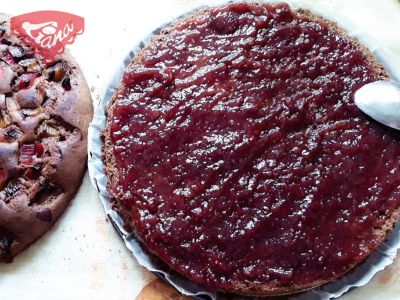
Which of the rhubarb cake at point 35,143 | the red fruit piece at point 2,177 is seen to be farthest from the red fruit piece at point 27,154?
the red fruit piece at point 2,177

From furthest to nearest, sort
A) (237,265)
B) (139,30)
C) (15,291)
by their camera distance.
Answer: (139,30)
(15,291)
(237,265)

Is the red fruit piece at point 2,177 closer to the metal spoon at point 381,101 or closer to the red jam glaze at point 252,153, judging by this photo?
the red jam glaze at point 252,153

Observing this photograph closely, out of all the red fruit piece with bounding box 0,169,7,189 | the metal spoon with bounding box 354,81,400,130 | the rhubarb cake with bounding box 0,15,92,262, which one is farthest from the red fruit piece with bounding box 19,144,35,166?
the metal spoon with bounding box 354,81,400,130

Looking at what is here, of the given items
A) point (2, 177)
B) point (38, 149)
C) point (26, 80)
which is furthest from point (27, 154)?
point (26, 80)

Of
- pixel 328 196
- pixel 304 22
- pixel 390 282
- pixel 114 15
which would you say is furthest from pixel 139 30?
pixel 390 282

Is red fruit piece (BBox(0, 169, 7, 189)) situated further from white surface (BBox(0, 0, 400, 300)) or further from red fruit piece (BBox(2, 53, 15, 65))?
red fruit piece (BBox(2, 53, 15, 65))

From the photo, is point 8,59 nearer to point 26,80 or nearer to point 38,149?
point 26,80

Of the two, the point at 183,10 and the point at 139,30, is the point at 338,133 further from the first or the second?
the point at 139,30
